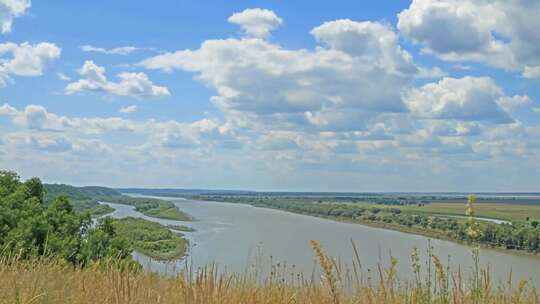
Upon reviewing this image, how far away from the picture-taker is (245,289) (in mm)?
4234

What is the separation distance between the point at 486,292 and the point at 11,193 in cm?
2767

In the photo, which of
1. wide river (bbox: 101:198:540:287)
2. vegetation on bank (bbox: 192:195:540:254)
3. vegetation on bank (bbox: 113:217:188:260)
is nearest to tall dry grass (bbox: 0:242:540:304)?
wide river (bbox: 101:198:540:287)

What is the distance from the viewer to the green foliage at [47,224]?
22516 mm

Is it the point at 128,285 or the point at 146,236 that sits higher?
the point at 128,285

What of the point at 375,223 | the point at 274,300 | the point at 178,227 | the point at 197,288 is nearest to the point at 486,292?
the point at 274,300

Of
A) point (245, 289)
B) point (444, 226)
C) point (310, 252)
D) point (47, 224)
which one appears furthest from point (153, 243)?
point (444, 226)

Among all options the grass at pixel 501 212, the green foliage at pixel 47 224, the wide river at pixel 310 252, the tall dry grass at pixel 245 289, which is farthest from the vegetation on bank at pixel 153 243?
the grass at pixel 501 212

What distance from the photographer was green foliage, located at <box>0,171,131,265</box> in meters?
22.5

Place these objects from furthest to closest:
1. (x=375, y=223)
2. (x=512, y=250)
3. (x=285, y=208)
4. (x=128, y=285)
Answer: (x=285, y=208)
(x=375, y=223)
(x=512, y=250)
(x=128, y=285)

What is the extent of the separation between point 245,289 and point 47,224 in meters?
21.6

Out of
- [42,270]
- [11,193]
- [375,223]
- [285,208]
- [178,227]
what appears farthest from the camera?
[285,208]

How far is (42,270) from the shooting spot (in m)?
4.95

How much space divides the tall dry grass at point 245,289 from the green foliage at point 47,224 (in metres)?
17.1

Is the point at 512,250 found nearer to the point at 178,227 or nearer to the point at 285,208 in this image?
the point at 178,227
